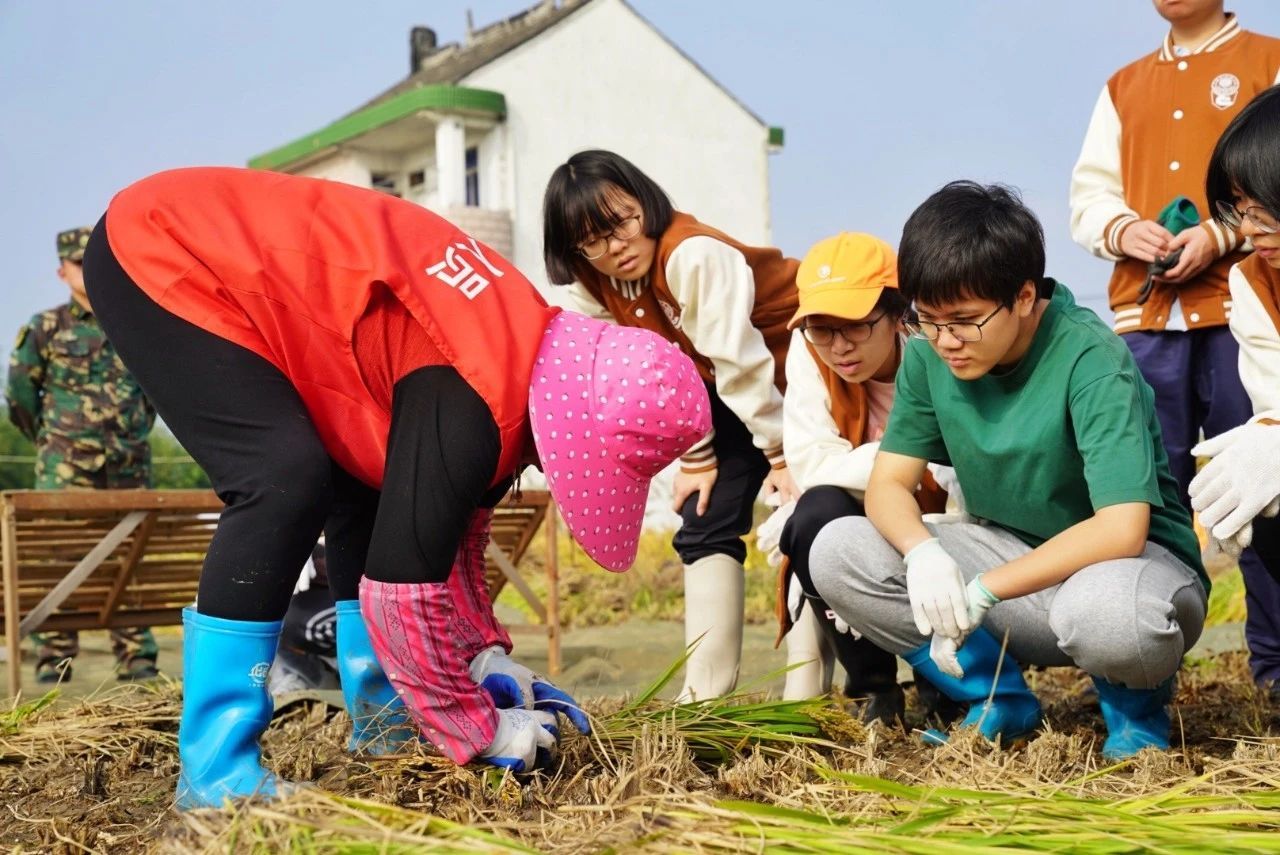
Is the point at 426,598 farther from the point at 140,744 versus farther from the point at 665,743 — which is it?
the point at 140,744

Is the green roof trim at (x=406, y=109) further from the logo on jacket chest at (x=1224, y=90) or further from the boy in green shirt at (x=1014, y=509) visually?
the boy in green shirt at (x=1014, y=509)

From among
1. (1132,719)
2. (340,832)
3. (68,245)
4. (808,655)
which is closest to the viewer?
(340,832)

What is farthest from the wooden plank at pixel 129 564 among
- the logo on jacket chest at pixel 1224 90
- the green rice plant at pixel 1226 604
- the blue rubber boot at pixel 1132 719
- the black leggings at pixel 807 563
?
the green rice plant at pixel 1226 604

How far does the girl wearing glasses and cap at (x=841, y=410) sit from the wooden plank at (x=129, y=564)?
303 centimetres

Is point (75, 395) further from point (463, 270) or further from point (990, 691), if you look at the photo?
point (990, 691)

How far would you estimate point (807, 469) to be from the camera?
3551 mm

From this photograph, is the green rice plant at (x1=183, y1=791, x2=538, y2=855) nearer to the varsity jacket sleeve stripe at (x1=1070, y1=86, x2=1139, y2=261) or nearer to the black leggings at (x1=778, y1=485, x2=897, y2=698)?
the black leggings at (x1=778, y1=485, x2=897, y2=698)

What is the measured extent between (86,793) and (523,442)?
1.16 metres

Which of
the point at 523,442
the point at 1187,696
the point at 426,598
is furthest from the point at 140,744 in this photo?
the point at 1187,696

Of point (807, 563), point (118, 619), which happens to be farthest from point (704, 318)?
point (118, 619)

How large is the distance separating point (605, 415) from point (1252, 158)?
1531 mm

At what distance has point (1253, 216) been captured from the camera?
2859mm

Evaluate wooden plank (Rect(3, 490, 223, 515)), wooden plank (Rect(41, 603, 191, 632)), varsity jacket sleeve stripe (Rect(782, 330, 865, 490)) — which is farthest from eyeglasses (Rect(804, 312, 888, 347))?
wooden plank (Rect(41, 603, 191, 632))

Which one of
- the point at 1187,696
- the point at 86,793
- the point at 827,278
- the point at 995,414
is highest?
the point at 827,278
